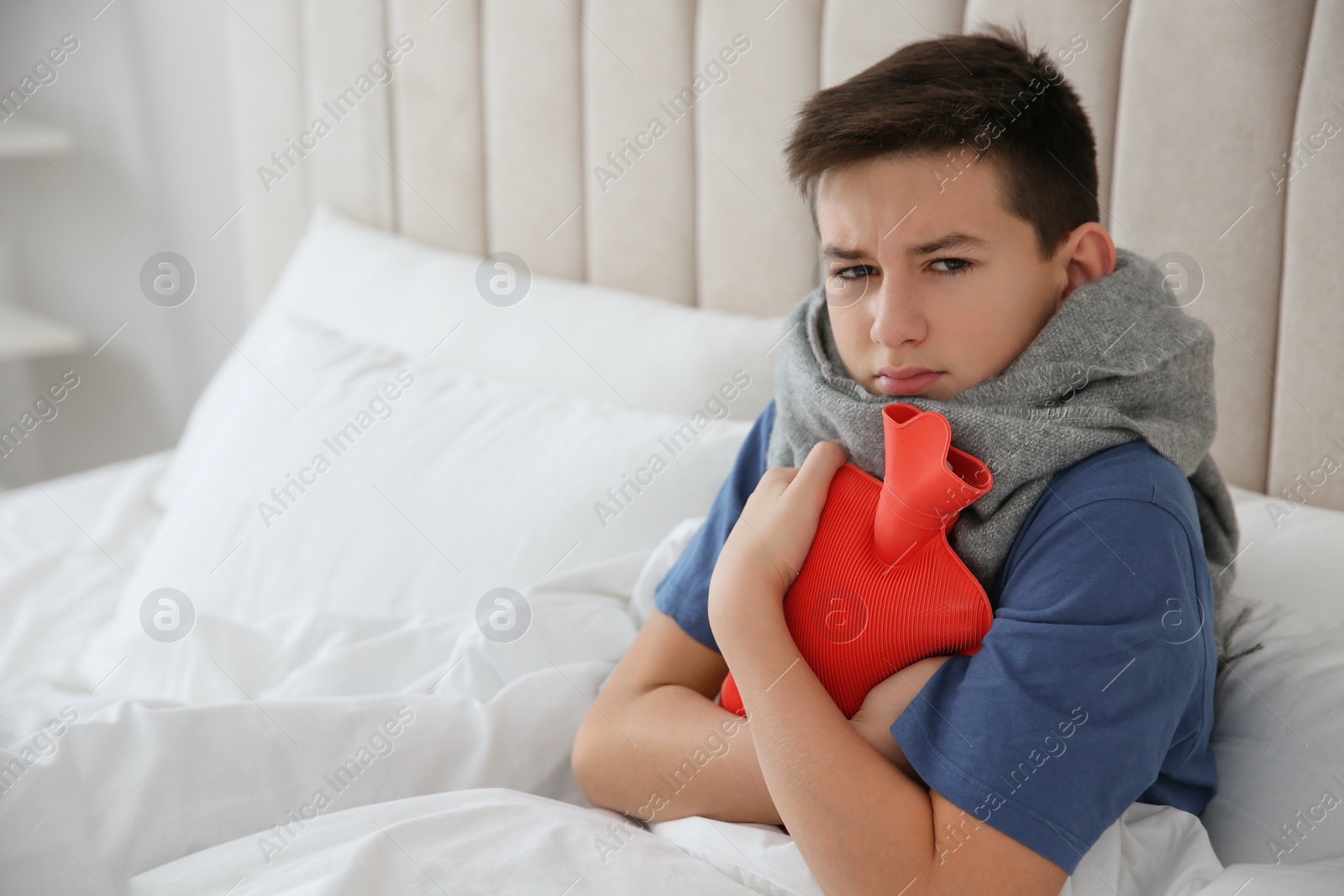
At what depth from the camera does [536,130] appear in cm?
148

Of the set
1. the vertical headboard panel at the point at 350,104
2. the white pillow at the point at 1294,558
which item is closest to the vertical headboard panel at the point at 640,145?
the vertical headboard panel at the point at 350,104

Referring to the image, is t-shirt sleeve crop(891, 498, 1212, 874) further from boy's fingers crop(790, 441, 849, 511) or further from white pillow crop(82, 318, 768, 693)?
white pillow crop(82, 318, 768, 693)

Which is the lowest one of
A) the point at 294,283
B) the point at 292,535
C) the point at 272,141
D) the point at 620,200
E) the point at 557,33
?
the point at 292,535

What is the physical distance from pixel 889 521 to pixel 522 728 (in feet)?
1.22

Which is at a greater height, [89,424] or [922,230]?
[922,230]

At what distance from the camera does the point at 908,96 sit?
0.71 meters

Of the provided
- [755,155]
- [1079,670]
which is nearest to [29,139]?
[755,155]

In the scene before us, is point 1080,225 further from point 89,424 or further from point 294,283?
point 89,424

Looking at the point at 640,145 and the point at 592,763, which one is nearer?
the point at 592,763

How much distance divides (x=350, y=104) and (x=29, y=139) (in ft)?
2.82

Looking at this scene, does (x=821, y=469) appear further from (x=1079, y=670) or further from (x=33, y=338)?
(x=33, y=338)

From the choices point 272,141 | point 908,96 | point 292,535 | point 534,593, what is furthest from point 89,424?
point 908,96

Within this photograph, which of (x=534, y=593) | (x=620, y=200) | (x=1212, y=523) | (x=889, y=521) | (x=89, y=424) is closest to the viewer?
(x=889, y=521)

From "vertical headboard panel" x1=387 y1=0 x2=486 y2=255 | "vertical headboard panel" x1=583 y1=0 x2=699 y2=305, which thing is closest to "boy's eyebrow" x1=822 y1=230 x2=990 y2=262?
"vertical headboard panel" x1=583 y1=0 x2=699 y2=305
